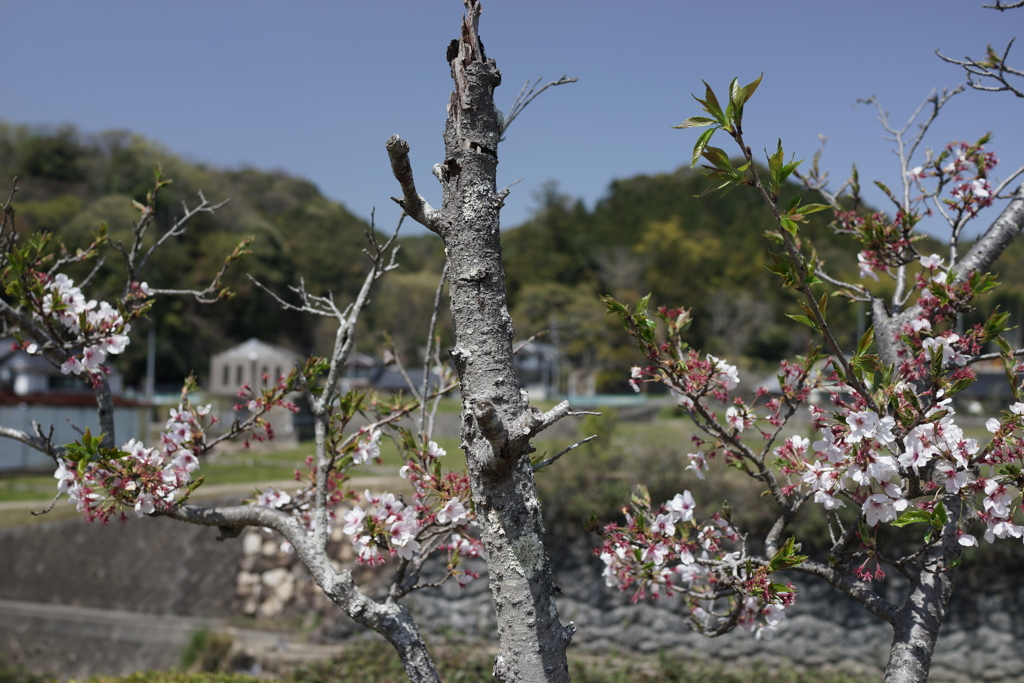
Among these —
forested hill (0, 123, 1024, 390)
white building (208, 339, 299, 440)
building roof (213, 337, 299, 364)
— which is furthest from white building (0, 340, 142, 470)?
forested hill (0, 123, 1024, 390)

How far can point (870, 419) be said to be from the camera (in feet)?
5.43

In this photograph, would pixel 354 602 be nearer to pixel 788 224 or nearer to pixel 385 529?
pixel 385 529

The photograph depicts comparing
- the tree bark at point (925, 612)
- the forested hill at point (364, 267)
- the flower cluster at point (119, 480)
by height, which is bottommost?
the tree bark at point (925, 612)

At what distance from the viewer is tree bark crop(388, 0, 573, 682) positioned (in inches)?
63.8

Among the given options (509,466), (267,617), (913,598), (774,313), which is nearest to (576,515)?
(267,617)

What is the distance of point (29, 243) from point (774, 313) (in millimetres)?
41303

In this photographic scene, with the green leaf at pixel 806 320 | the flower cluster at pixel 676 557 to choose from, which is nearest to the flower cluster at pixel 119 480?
the flower cluster at pixel 676 557

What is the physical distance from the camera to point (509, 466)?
157 cm

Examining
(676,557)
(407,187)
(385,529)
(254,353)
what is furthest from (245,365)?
(407,187)

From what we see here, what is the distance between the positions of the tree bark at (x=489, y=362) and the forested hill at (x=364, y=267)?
29137mm

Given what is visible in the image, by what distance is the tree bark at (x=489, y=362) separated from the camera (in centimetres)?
162

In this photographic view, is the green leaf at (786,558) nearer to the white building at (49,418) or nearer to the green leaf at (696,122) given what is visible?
the green leaf at (696,122)

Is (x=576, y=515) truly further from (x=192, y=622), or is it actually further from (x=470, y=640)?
(x=192, y=622)

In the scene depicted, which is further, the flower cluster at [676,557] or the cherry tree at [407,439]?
the flower cluster at [676,557]
